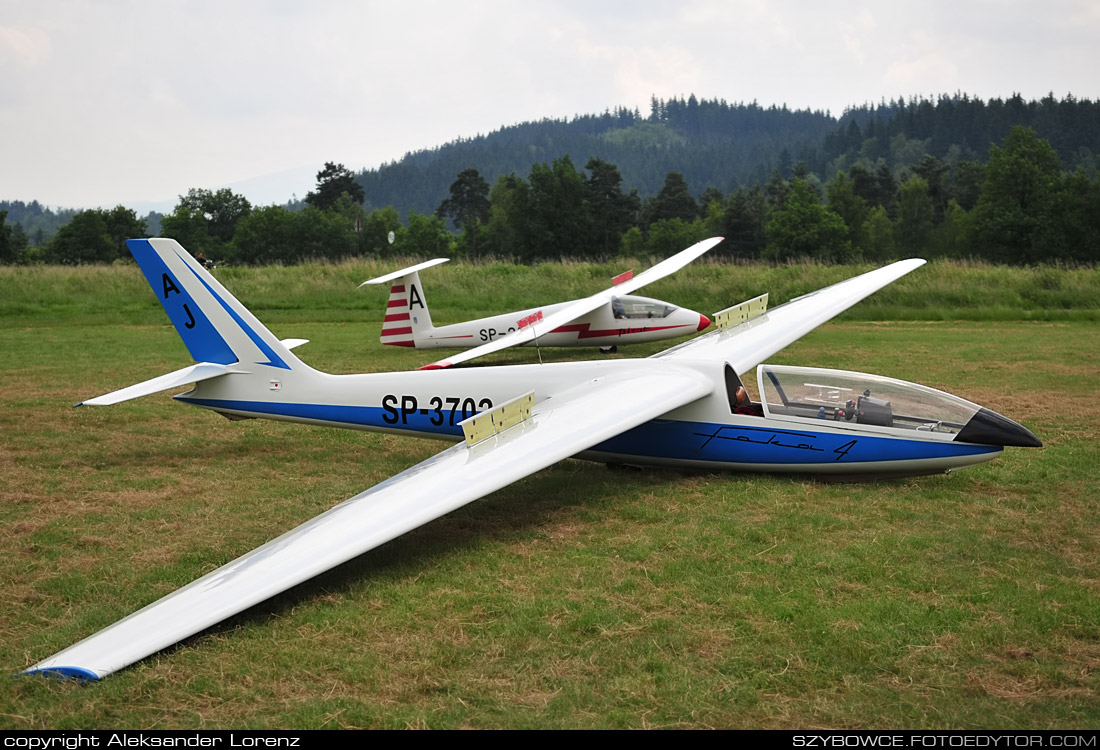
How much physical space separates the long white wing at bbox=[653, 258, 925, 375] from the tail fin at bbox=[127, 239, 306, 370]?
491cm

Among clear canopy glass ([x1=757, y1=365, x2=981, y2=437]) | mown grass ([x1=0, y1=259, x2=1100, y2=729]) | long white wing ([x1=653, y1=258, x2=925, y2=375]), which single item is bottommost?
mown grass ([x1=0, y1=259, x2=1100, y2=729])

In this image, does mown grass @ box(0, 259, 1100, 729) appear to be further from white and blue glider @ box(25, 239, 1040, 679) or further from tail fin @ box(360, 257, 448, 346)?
tail fin @ box(360, 257, 448, 346)

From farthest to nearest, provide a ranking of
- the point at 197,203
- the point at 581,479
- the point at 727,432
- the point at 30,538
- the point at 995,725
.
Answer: the point at 197,203 → the point at 581,479 → the point at 727,432 → the point at 30,538 → the point at 995,725

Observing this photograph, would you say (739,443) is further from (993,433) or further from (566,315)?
(566,315)

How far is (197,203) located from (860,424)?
110 meters

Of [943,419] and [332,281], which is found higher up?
[332,281]

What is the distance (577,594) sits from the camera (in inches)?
261

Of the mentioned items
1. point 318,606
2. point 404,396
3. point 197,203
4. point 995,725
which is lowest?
point 995,725

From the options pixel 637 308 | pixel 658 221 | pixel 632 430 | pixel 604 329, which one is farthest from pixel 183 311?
pixel 658 221

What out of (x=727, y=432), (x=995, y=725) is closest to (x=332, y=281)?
(x=727, y=432)

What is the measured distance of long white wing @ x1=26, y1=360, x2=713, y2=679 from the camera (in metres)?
5.53

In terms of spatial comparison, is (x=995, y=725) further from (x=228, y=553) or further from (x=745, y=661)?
(x=228, y=553)

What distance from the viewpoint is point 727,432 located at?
9.41 m

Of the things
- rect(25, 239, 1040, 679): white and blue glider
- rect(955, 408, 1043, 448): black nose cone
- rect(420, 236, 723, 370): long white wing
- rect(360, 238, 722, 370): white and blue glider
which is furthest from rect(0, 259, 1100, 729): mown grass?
rect(360, 238, 722, 370): white and blue glider
